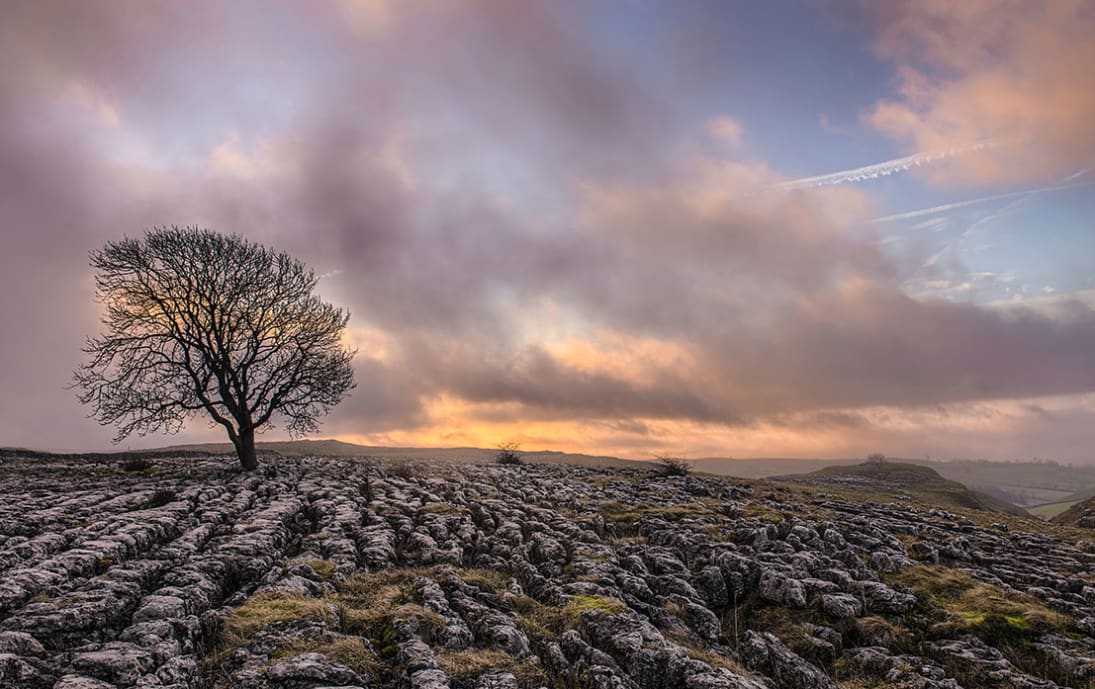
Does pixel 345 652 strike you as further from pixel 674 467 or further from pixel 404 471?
pixel 674 467

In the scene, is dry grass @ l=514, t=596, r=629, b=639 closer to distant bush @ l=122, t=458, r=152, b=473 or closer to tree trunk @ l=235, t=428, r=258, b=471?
tree trunk @ l=235, t=428, r=258, b=471

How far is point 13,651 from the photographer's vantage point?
9453 millimetres

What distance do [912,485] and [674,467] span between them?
2745cm

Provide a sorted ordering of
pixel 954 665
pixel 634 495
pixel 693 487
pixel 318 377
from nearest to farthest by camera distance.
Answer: pixel 954 665, pixel 634 495, pixel 693 487, pixel 318 377

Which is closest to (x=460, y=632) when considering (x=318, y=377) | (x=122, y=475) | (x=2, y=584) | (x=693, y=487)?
(x=2, y=584)

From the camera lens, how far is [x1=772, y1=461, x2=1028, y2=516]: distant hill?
43.9 metres

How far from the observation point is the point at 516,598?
1357 cm

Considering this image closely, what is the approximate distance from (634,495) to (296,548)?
17553 mm

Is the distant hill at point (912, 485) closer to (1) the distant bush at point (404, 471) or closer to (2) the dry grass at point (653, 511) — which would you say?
(2) the dry grass at point (653, 511)

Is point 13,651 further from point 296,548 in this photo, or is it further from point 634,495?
point 634,495

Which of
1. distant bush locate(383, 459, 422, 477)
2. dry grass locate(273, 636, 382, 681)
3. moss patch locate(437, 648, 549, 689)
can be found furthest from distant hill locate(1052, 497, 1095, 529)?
dry grass locate(273, 636, 382, 681)

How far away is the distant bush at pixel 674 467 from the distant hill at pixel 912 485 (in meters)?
13.2

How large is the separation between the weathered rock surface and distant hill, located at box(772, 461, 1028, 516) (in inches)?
914

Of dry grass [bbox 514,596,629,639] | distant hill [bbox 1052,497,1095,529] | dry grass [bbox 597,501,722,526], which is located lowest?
distant hill [bbox 1052,497,1095,529]
